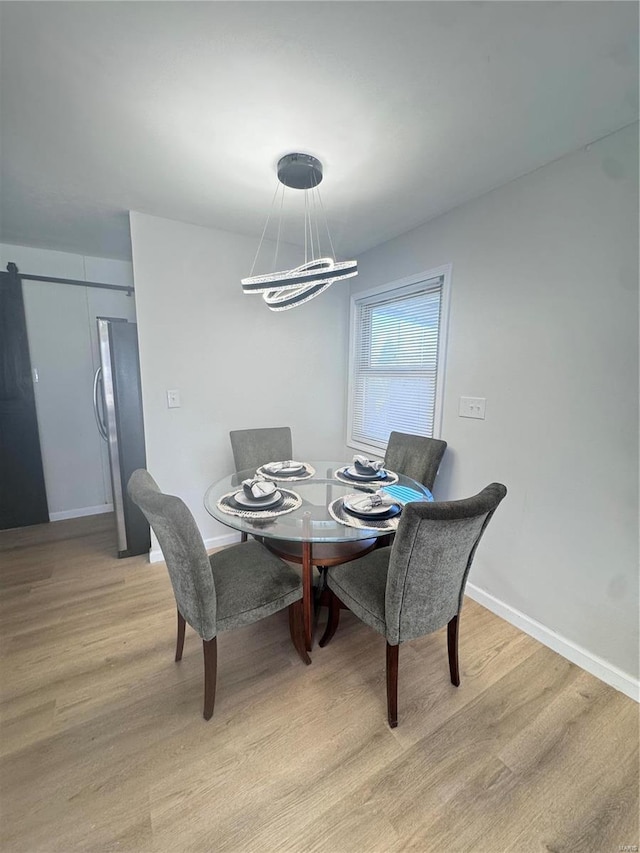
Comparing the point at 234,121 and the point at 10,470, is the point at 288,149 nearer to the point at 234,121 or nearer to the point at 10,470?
the point at 234,121

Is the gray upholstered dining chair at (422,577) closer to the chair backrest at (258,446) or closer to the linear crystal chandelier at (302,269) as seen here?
the linear crystal chandelier at (302,269)

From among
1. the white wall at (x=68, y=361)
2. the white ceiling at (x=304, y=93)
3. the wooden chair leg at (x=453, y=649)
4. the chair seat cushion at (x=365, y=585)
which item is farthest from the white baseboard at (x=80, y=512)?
the wooden chair leg at (x=453, y=649)

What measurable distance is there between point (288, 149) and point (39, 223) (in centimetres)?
209

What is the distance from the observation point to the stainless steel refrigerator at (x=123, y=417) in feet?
7.66

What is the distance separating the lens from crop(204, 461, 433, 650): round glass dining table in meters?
1.38

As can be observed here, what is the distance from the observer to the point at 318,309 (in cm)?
296

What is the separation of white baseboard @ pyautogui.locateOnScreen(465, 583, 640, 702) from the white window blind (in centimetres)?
115

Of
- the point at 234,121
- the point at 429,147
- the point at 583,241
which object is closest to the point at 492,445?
the point at 583,241

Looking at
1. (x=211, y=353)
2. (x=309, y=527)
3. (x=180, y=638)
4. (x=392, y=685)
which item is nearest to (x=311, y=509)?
(x=309, y=527)

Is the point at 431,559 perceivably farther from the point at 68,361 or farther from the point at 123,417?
the point at 68,361

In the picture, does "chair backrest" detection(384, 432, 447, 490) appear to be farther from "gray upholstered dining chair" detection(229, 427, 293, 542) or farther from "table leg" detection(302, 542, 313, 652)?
"table leg" detection(302, 542, 313, 652)

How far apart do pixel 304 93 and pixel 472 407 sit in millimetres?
1745

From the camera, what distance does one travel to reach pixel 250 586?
56.1 inches

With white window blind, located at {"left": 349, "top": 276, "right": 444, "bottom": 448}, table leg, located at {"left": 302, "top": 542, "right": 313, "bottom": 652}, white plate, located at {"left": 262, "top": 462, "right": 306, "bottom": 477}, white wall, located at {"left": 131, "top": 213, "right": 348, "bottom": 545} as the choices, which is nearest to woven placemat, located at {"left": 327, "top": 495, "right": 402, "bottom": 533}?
table leg, located at {"left": 302, "top": 542, "right": 313, "bottom": 652}
